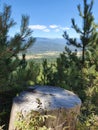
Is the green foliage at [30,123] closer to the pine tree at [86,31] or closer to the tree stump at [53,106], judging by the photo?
the tree stump at [53,106]

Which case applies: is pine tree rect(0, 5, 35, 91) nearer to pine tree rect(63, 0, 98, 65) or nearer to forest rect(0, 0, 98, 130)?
Answer: forest rect(0, 0, 98, 130)

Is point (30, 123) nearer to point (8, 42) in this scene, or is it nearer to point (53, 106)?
point (53, 106)

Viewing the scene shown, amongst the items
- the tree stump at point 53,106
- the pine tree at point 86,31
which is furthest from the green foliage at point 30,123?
the pine tree at point 86,31

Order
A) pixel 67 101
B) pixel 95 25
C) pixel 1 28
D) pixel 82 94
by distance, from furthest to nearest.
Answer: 1. pixel 95 25
2. pixel 82 94
3. pixel 1 28
4. pixel 67 101

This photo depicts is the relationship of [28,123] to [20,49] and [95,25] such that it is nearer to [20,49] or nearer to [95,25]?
[20,49]

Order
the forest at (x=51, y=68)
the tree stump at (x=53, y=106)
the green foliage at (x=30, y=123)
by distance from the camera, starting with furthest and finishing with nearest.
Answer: the forest at (x=51, y=68)
the tree stump at (x=53, y=106)
the green foliage at (x=30, y=123)

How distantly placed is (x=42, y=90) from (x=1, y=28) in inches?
58.2

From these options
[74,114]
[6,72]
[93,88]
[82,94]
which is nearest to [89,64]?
[93,88]

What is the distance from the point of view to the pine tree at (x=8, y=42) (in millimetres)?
5090

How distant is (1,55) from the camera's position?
4.90 metres

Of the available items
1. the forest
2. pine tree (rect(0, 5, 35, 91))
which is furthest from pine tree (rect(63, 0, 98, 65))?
pine tree (rect(0, 5, 35, 91))

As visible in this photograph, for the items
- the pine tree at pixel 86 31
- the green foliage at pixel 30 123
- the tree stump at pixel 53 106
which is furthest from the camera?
the pine tree at pixel 86 31

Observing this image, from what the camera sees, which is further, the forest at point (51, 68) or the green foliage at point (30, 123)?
the forest at point (51, 68)

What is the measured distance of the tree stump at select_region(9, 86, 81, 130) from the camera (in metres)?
4.31
